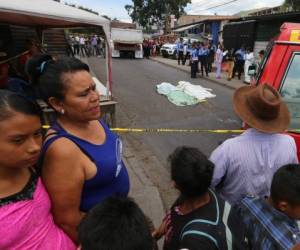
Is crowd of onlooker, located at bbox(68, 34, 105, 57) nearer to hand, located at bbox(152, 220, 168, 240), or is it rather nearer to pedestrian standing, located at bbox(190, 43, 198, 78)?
pedestrian standing, located at bbox(190, 43, 198, 78)

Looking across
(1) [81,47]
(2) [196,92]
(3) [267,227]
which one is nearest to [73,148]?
(3) [267,227]

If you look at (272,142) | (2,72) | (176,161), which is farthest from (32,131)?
(2,72)

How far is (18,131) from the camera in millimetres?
1329

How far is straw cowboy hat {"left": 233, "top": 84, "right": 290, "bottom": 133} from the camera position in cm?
221

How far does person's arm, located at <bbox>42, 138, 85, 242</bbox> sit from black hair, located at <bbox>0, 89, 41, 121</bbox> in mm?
202

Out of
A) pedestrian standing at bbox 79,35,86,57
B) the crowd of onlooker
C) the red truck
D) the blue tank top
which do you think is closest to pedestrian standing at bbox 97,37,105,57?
the crowd of onlooker

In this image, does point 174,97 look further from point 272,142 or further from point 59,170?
Answer: point 59,170

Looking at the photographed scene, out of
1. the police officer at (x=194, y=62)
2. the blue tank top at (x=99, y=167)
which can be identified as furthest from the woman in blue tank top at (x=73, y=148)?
the police officer at (x=194, y=62)

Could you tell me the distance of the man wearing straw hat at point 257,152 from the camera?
85.7 inches

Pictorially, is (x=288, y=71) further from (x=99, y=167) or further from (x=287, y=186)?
(x=99, y=167)

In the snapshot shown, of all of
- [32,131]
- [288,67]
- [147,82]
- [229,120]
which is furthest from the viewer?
[147,82]

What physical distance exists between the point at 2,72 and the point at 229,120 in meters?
5.53

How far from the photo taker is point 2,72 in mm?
7176

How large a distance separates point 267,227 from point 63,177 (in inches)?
40.1
